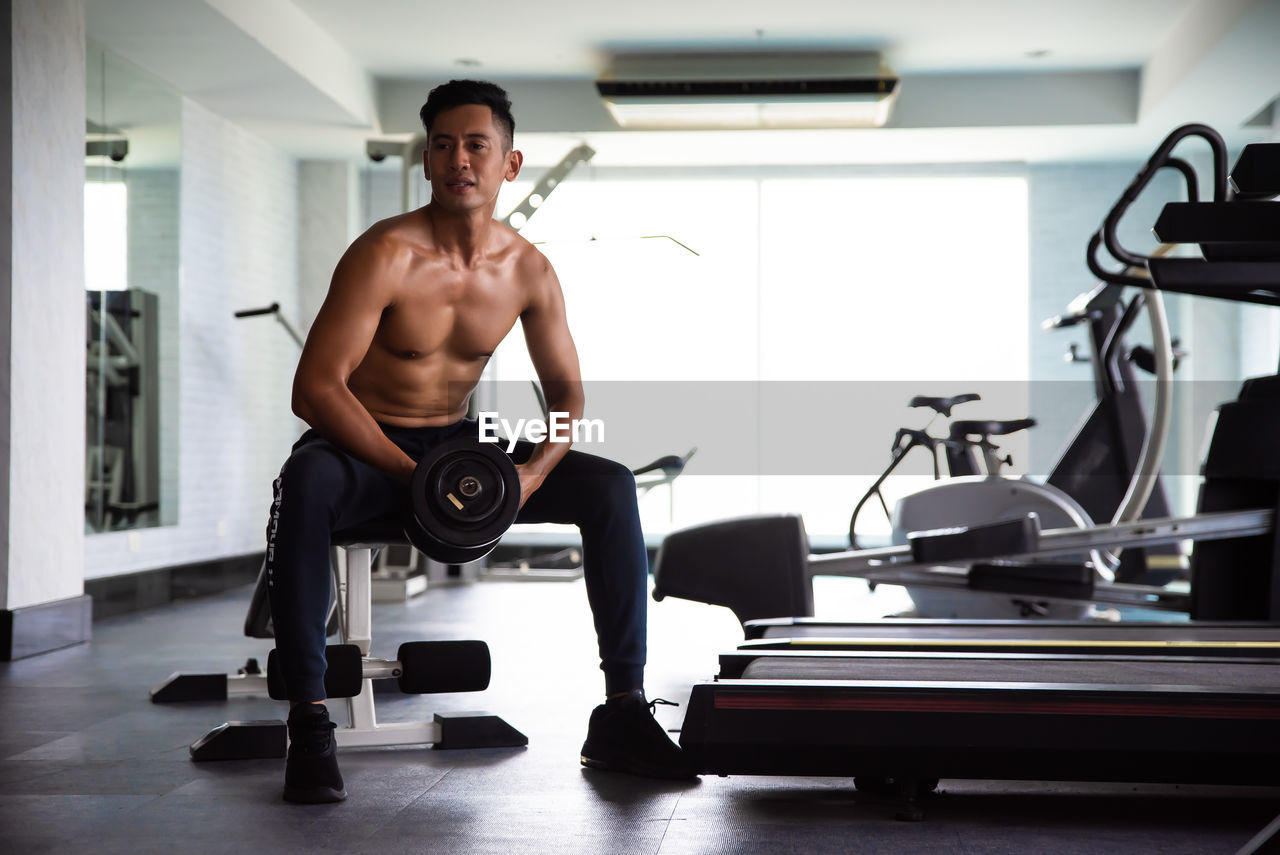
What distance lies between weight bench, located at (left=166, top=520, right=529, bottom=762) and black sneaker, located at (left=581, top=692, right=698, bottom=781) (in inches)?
9.8

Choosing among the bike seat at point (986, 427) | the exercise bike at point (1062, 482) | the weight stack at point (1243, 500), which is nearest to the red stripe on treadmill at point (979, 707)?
the weight stack at point (1243, 500)

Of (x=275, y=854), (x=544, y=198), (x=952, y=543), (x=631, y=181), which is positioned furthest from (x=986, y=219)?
(x=275, y=854)

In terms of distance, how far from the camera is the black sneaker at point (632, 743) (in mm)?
1998

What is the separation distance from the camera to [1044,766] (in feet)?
5.63

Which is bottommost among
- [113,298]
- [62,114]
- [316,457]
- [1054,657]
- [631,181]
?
[1054,657]

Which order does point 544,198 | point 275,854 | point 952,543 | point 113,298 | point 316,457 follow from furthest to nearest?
Result: point 544,198, point 113,298, point 952,543, point 316,457, point 275,854

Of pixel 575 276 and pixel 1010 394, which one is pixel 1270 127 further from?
pixel 575 276

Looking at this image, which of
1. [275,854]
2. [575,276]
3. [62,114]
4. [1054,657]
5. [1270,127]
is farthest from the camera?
[575,276]

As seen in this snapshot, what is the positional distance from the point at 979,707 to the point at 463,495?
82 centimetres

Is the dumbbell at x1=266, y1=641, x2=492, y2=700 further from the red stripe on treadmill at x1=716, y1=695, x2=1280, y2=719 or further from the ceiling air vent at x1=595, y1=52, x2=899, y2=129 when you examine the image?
the ceiling air vent at x1=595, y1=52, x2=899, y2=129

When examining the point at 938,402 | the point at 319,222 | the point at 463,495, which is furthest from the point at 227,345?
the point at 463,495

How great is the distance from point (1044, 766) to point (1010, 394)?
248 inches

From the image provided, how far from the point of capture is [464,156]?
2072 millimetres

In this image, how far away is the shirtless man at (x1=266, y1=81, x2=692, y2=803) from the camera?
189 cm
